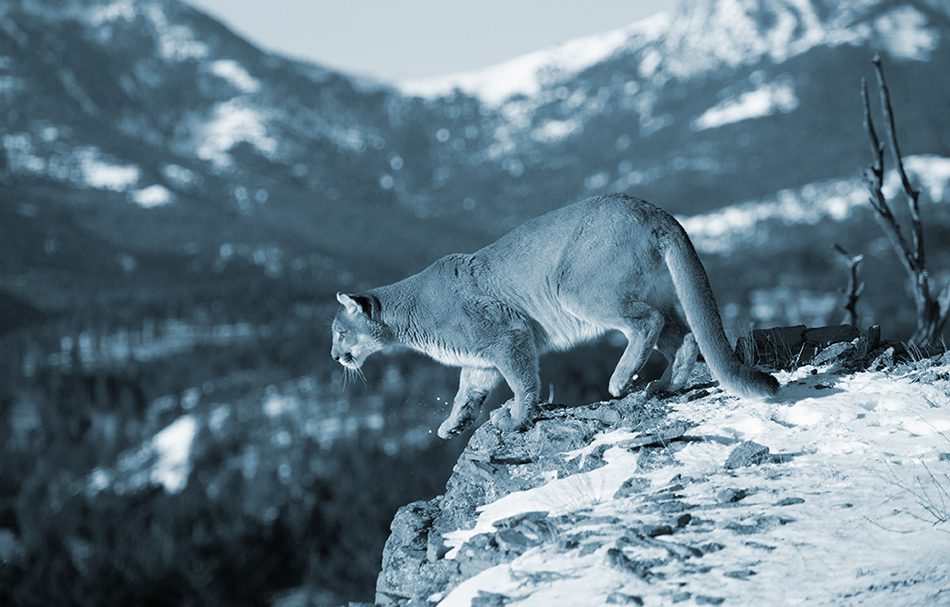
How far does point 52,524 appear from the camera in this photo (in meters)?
137

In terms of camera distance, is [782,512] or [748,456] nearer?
[782,512]

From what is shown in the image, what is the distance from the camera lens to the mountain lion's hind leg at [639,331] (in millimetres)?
9867

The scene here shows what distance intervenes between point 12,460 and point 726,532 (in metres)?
188

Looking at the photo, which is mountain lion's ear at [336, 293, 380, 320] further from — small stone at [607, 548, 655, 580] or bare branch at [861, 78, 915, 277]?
bare branch at [861, 78, 915, 277]

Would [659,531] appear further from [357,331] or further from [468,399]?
[357,331]

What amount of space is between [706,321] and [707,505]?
2.14 meters

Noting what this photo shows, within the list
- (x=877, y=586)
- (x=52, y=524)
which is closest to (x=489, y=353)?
(x=877, y=586)

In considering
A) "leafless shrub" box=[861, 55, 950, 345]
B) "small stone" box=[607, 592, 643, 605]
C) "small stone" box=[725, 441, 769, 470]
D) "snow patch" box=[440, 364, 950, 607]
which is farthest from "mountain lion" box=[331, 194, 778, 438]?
"leafless shrub" box=[861, 55, 950, 345]

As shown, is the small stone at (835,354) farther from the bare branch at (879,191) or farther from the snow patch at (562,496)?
the bare branch at (879,191)

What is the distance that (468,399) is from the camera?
11.3m

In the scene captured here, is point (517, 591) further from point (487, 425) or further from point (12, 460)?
point (12, 460)

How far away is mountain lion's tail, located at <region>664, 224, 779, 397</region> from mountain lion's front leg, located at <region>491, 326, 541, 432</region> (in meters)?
1.68

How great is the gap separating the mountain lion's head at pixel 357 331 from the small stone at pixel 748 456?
15.3ft

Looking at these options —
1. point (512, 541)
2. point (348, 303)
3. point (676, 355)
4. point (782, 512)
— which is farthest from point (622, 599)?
point (348, 303)
